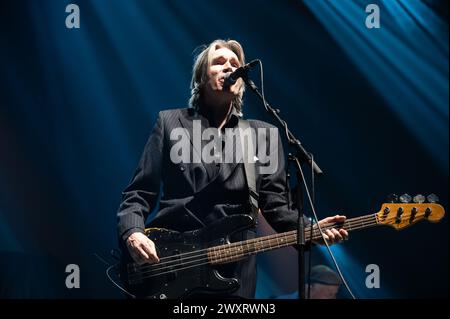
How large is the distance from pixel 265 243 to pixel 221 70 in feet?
3.06

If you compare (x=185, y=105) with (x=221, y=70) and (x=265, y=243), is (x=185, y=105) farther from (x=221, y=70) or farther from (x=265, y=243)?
(x=265, y=243)

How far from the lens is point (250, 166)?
10.5 feet

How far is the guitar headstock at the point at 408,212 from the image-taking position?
120 inches

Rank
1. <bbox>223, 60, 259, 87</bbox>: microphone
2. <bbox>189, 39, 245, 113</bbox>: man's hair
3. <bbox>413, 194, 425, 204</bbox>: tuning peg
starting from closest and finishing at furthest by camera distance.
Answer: <bbox>223, 60, 259, 87</bbox>: microphone < <bbox>413, 194, 425, 204</bbox>: tuning peg < <bbox>189, 39, 245, 113</bbox>: man's hair

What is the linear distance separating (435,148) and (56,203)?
109 inches

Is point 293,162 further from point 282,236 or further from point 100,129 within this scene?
point 100,129

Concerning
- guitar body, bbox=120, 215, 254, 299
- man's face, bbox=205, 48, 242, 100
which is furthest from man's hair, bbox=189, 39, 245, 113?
guitar body, bbox=120, 215, 254, 299

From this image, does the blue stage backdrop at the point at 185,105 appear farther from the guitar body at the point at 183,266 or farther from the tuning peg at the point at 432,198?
the tuning peg at the point at 432,198

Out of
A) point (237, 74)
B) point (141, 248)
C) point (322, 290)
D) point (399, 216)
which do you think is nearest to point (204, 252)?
point (141, 248)

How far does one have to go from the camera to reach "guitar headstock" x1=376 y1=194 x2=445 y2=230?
120 inches

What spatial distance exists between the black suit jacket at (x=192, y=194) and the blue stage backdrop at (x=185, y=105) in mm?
1322

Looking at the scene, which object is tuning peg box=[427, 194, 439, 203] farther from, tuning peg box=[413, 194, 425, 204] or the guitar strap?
the guitar strap

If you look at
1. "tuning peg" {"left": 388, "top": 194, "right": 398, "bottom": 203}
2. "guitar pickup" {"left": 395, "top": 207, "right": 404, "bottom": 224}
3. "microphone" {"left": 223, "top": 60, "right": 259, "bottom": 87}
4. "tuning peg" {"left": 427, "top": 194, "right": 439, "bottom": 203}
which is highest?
"microphone" {"left": 223, "top": 60, "right": 259, "bottom": 87}

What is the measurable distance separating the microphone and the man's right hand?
2.70ft
